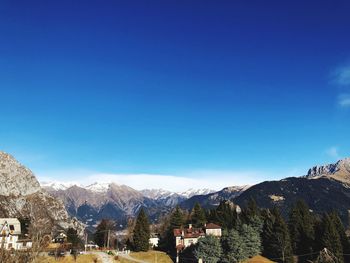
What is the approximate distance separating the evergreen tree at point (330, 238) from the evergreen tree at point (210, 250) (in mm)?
25241

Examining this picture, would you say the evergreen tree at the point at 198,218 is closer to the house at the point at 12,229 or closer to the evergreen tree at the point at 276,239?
the evergreen tree at the point at 276,239

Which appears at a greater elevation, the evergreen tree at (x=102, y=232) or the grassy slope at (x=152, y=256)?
the evergreen tree at (x=102, y=232)

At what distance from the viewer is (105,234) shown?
125 meters

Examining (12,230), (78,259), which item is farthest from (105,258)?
(12,230)

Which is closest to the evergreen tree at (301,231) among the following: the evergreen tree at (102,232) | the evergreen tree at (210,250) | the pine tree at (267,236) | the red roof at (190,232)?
the pine tree at (267,236)

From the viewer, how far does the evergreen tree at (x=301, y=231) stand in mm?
88625

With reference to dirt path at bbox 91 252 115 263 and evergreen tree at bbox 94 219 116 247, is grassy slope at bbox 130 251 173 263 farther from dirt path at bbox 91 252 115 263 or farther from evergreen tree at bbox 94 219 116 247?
evergreen tree at bbox 94 219 116 247

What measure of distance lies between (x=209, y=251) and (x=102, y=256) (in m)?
27.4

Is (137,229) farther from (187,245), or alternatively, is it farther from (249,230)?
(249,230)

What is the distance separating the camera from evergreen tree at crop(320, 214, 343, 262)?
268ft

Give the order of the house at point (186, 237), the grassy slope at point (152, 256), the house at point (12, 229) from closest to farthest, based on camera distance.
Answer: the grassy slope at point (152, 256), the house at point (186, 237), the house at point (12, 229)

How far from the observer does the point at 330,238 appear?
Result: 83312 mm

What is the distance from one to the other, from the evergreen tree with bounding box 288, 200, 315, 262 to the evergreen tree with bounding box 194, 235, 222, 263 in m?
20.6

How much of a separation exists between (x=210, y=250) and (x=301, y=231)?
25.7 meters
